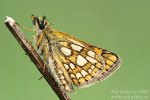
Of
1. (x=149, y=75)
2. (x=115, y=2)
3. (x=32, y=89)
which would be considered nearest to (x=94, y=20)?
(x=115, y=2)

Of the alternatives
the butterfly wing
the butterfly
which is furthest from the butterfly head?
the butterfly wing

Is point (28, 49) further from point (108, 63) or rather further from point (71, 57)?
point (108, 63)

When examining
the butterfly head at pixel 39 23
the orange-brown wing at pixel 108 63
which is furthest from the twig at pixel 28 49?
the orange-brown wing at pixel 108 63

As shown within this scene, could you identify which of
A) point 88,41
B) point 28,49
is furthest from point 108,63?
point 88,41

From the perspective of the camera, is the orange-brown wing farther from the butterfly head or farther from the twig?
the twig

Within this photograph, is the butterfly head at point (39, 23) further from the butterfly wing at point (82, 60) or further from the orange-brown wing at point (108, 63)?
the orange-brown wing at point (108, 63)
